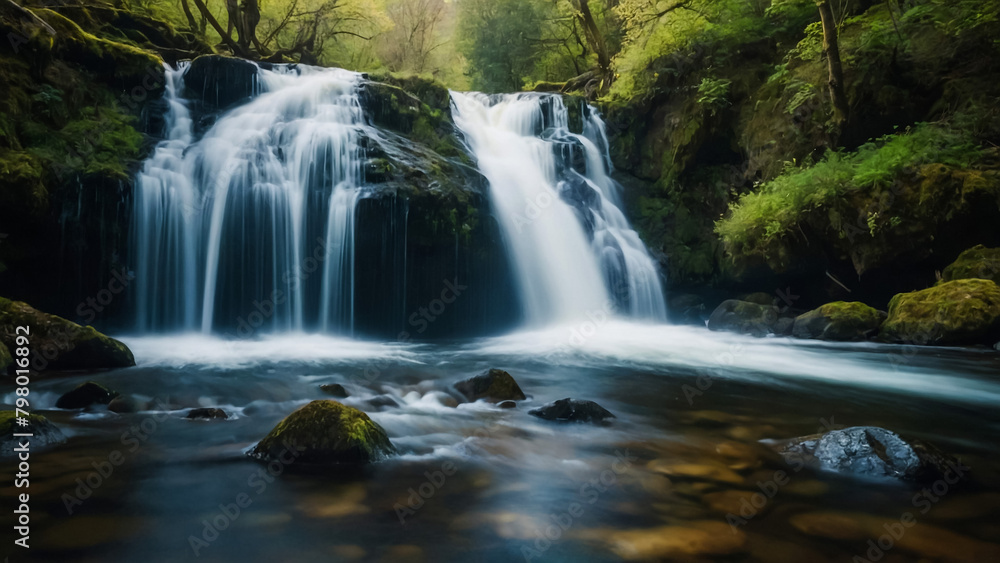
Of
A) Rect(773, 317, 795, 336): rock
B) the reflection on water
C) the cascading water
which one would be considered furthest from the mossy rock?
the cascading water

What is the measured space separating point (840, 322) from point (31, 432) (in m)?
10.9

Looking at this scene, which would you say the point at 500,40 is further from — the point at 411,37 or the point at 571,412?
the point at 571,412

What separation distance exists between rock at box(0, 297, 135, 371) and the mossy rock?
12.4 metres

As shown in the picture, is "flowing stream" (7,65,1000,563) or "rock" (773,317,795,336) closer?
"flowing stream" (7,65,1000,563)

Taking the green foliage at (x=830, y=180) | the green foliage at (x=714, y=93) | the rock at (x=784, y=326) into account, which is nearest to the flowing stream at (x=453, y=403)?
the rock at (x=784, y=326)

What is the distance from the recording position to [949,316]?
27.9 feet

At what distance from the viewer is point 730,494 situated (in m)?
3.29

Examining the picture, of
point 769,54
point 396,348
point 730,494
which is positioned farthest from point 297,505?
point 769,54

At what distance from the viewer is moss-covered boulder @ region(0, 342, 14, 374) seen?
6033 millimetres

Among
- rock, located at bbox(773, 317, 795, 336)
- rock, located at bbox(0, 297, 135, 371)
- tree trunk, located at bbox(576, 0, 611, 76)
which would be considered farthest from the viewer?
tree trunk, located at bbox(576, 0, 611, 76)

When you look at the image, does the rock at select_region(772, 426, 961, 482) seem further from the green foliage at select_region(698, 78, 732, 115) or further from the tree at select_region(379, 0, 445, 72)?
the tree at select_region(379, 0, 445, 72)

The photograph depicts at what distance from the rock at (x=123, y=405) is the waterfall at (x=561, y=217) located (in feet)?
25.9

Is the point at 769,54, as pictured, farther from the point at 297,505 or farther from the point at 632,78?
the point at 297,505

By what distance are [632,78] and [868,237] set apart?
25.0ft
